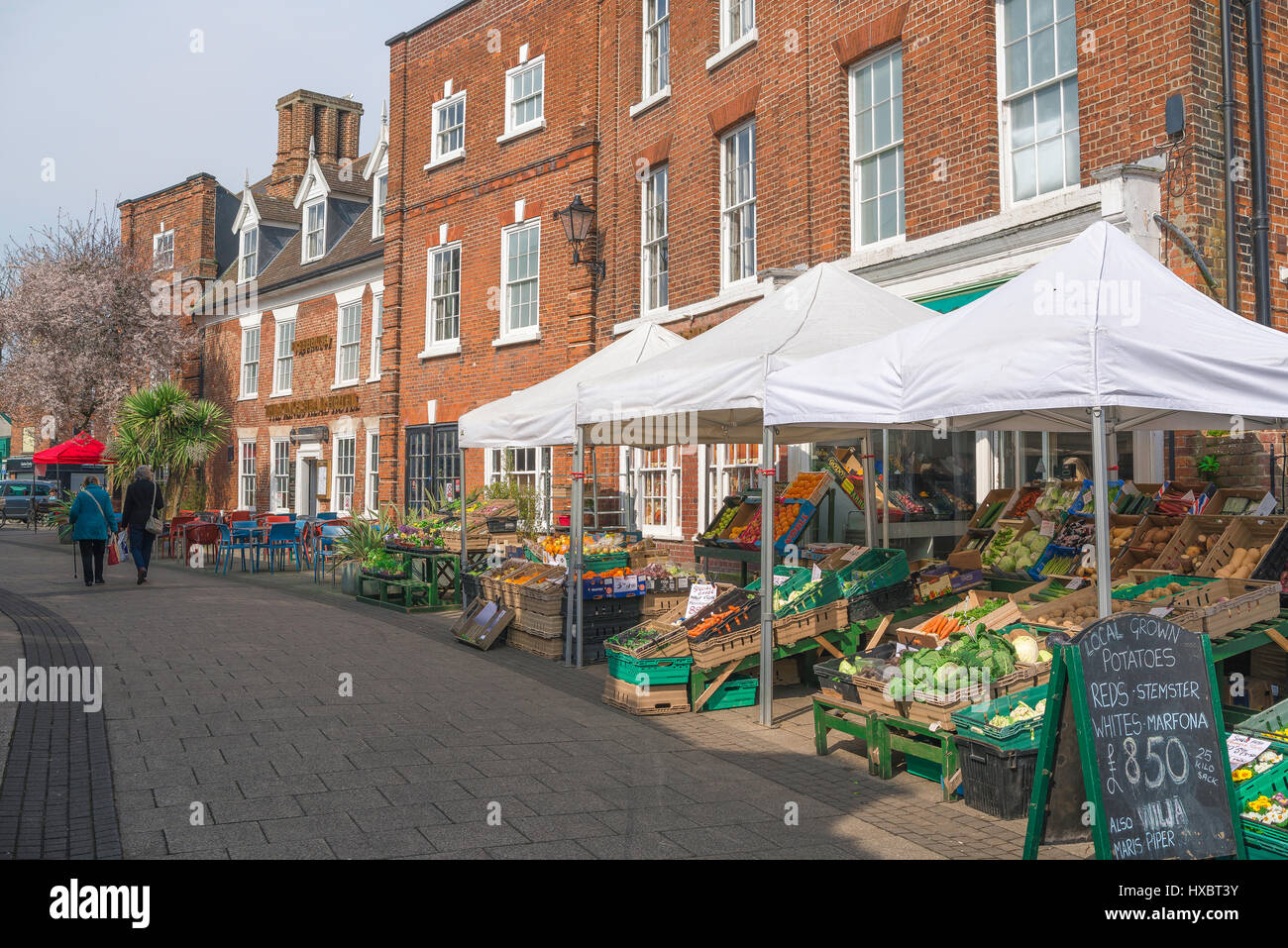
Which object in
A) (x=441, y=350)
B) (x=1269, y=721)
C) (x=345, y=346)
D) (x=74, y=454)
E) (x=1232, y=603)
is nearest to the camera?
(x=1269, y=721)

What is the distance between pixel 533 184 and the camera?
17.4 meters

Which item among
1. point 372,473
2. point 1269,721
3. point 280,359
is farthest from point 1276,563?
point 280,359

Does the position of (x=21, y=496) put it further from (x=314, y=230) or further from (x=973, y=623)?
(x=973, y=623)

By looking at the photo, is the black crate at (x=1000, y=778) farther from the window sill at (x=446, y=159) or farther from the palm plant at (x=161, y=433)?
the palm plant at (x=161, y=433)

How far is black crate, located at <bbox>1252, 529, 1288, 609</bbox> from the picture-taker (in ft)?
20.7

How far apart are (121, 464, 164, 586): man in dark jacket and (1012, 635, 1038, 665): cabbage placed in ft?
44.2

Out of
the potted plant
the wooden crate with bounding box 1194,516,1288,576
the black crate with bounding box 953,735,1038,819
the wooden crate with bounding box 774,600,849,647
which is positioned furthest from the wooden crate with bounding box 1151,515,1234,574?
the potted plant

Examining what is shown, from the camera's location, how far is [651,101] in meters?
15.1

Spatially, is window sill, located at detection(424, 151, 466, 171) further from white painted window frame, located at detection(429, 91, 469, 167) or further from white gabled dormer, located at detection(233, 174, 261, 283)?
white gabled dormer, located at detection(233, 174, 261, 283)

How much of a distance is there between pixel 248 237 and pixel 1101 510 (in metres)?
27.7

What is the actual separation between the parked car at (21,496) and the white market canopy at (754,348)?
103ft

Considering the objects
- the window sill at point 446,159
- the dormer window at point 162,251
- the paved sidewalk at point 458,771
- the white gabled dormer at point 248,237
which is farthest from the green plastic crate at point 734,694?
the dormer window at point 162,251

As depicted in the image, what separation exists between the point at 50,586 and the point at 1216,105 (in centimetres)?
1574
